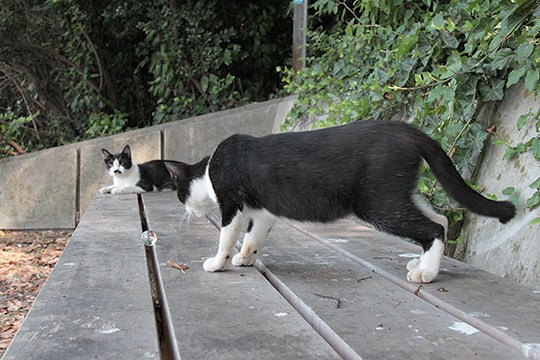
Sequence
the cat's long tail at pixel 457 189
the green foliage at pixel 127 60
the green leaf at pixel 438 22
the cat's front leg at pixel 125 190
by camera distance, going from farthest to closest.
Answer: the green foliage at pixel 127 60, the cat's front leg at pixel 125 190, the green leaf at pixel 438 22, the cat's long tail at pixel 457 189

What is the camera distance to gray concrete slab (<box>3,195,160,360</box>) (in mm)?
1131

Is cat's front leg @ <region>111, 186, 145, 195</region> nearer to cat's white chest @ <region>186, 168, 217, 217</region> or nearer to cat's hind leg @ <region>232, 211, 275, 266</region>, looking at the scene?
cat's white chest @ <region>186, 168, 217, 217</region>

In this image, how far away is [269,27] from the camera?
7.03 m

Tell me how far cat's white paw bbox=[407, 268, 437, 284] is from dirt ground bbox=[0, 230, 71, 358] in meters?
1.87

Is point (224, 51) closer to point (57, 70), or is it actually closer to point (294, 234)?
point (57, 70)

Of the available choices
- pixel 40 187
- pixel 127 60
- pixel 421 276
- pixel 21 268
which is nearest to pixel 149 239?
pixel 421 276

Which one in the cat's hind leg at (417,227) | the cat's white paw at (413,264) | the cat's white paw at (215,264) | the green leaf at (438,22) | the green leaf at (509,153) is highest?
the green leaf at (438,22)

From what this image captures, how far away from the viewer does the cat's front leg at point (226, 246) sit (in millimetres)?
1870

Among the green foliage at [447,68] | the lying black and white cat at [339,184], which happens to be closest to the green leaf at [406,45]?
the green foliage at [447,68]

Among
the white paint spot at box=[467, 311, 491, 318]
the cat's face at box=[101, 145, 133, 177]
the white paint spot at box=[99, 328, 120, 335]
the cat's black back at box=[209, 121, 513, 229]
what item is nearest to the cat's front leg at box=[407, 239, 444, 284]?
the cat's black back at box=[209, 121, 513, 229]

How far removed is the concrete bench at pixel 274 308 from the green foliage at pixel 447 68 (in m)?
0.60

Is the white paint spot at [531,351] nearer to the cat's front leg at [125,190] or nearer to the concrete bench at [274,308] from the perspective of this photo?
the concrete bench at [274,308]

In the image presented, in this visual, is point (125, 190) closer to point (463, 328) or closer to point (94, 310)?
point (94, 310)

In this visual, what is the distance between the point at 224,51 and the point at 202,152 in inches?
64.9
